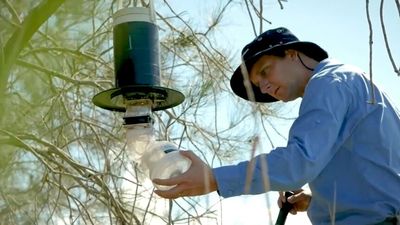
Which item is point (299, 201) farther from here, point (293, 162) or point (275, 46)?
point (293, 162)

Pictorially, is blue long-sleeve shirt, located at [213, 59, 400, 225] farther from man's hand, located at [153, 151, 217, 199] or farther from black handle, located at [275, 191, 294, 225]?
black handle, located at [275, 191, 294, 225]

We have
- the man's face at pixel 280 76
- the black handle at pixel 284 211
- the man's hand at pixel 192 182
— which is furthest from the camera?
the black handle at pixel 284 211

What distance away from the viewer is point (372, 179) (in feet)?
5.49

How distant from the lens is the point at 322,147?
4.78 ft

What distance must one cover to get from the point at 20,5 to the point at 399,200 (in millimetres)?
1614

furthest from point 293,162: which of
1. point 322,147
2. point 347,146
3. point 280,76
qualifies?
point 280,76

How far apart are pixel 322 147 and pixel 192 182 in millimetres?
254

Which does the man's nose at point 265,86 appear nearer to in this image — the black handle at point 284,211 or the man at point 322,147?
the man at point 322,147

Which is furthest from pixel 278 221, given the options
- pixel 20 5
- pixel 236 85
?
pixel 20 5

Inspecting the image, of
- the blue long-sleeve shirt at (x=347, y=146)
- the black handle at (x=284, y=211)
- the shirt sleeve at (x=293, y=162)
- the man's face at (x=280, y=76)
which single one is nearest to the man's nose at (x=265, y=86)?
the man's face at (x=280, y=76)

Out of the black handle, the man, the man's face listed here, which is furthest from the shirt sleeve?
the black handle

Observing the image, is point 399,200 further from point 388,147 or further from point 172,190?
point 172,190

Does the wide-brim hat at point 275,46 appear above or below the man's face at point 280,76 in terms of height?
above

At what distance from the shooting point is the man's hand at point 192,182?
1392 millimetres
